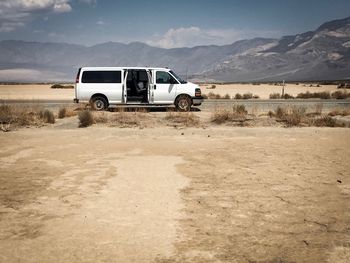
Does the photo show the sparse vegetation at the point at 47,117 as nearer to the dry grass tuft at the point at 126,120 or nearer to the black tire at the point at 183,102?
the dry grass tuft at the point at 126,120

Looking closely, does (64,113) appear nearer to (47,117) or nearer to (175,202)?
(47,117)

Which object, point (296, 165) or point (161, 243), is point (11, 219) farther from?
point (296, 165)

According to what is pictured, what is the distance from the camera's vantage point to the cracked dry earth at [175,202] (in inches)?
174

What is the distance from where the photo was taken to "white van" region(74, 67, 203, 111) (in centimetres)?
1800

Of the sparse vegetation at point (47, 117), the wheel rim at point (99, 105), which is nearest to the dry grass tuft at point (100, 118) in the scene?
the sparse vegetation at point (47, 117)

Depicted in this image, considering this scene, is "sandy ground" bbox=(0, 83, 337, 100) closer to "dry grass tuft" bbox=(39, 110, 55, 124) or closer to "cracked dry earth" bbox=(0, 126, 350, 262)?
"dry grass tuft" bbox=(39, 110, 55, 124)

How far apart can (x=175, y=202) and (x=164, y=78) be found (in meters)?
12.7

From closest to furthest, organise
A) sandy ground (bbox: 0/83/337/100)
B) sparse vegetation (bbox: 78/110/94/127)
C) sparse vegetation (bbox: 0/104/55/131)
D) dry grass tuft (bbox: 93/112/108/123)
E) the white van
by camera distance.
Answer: sparse vegetation (bbox: 78/110/94/127) < sparse vegetation (bbox: 0/104/55/131) < dry grass tuft (bbox: 93/112/108/123) < the white van < sandy ground (bbox: 0/83/337/100)

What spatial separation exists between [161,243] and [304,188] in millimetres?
3135

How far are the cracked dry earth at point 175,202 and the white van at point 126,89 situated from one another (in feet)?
25.0

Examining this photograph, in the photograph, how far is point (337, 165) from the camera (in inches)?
328

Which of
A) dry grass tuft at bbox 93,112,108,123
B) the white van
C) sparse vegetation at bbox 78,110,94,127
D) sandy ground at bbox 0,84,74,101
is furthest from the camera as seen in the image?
sandy ground at bbox 0,84,74,101

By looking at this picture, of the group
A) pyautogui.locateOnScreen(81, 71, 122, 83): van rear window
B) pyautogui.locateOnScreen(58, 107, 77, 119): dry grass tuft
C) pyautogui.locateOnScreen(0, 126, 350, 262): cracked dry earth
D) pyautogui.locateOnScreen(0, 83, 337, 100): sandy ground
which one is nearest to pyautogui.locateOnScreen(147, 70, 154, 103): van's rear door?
pyautogui.locateOnScreen(81, 71, 122, 83): van rear window

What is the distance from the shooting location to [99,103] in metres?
18.3
